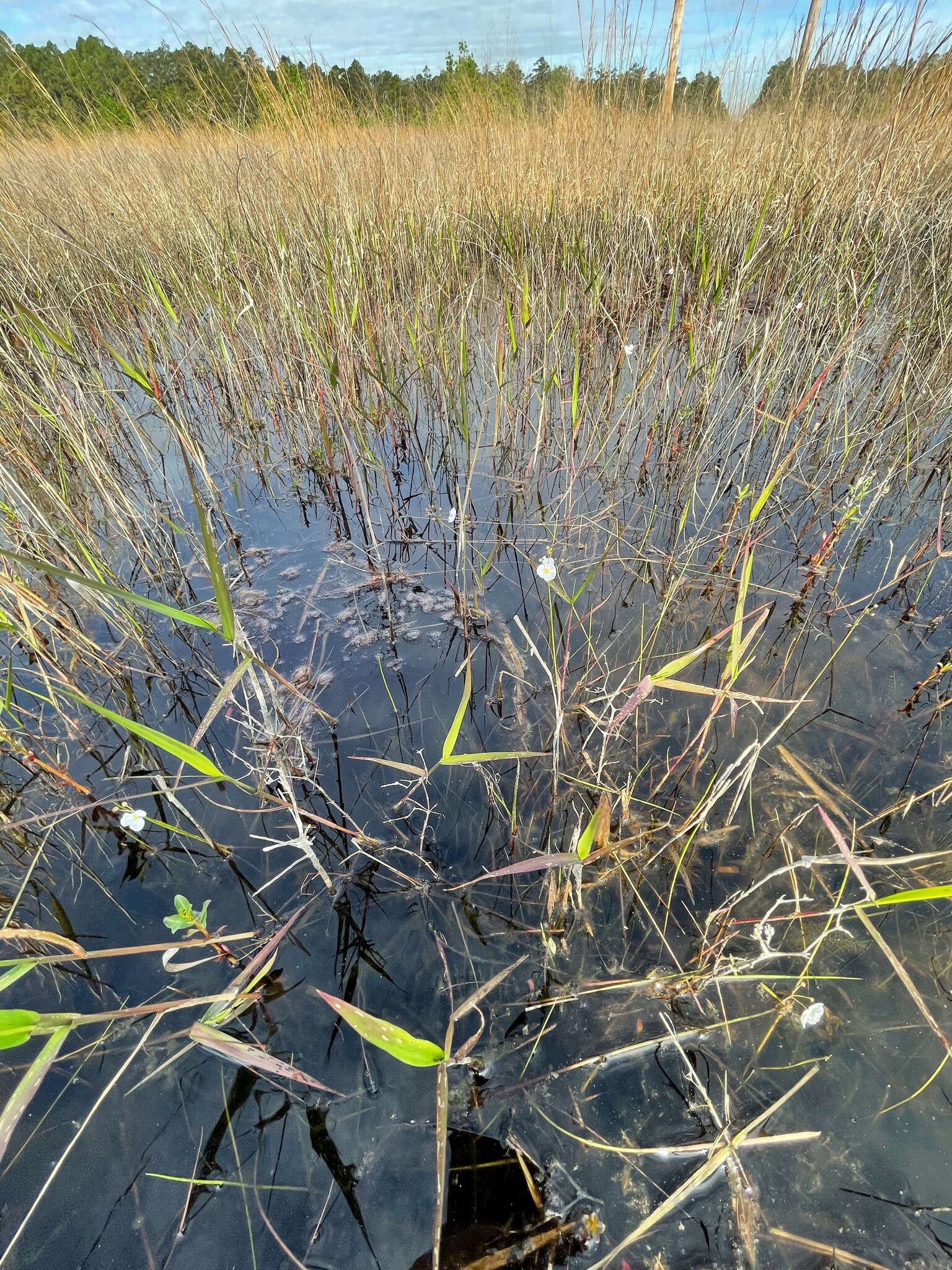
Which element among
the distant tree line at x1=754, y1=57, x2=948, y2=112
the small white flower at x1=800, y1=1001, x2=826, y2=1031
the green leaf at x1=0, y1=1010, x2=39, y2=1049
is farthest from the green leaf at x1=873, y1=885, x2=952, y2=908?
the distant tree line at x1=754, y1=57, x2=948, y2=112

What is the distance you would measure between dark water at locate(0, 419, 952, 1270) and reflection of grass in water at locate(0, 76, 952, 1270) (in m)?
0.01

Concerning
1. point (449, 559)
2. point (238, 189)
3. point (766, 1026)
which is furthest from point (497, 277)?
point (766, 1026)

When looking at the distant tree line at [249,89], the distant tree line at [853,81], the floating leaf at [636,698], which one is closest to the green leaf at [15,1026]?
the floating leaf at [636,698]

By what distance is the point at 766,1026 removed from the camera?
38.8 inches

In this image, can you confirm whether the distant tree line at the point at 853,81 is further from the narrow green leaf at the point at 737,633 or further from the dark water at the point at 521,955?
the narrow green leaf at the point at 737,633

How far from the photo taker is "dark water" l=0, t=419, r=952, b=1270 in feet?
2.72

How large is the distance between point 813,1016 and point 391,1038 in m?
0.72

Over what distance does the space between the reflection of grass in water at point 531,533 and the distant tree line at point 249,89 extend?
0.20 m

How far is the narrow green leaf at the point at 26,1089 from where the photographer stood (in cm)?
63

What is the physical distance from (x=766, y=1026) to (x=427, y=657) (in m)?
1.15

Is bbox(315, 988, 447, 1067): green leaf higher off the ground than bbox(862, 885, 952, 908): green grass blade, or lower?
lower

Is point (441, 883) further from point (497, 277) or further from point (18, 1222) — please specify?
point (497, 277)

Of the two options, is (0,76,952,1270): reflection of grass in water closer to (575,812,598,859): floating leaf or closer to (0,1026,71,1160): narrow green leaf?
(575,812,598,859): floating leaf

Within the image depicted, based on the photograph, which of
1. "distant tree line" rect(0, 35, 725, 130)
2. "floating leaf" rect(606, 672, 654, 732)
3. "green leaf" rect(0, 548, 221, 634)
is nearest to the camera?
"green leaf" rect(0, 548, 221, 634)
